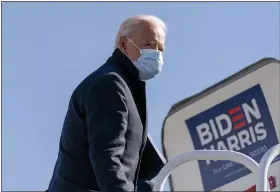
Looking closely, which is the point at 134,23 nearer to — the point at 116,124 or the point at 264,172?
the point at 116,124

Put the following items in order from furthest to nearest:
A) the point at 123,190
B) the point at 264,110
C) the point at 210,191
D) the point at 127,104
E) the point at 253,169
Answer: the point at 210,191 < the point at 264,110 < the point at 127,104 < the point at 123,190 < the point at 253,169

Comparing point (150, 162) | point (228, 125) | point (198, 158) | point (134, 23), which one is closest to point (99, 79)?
point (134, 23)

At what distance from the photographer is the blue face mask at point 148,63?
14.2 feet

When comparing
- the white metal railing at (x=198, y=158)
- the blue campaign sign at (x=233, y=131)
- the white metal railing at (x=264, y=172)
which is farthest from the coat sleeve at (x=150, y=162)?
the blue campaign sign at (x=233, y=131)

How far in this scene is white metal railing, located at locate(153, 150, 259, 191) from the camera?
3641mm

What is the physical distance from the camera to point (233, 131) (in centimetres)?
1391

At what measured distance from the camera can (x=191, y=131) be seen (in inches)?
579

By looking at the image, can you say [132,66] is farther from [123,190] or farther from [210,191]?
[210,191]

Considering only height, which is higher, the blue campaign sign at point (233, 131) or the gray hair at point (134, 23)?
the gray hair at point (134, 23)

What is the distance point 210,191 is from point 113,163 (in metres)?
10.5

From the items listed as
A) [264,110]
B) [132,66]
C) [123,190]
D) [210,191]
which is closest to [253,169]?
[123,190]

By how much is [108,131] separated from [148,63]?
1.42 feet

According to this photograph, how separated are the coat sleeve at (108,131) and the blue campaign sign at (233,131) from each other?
865 cm

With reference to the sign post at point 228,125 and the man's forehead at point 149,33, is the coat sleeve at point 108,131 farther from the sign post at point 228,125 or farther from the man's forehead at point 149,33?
the sign post at point 228,125
